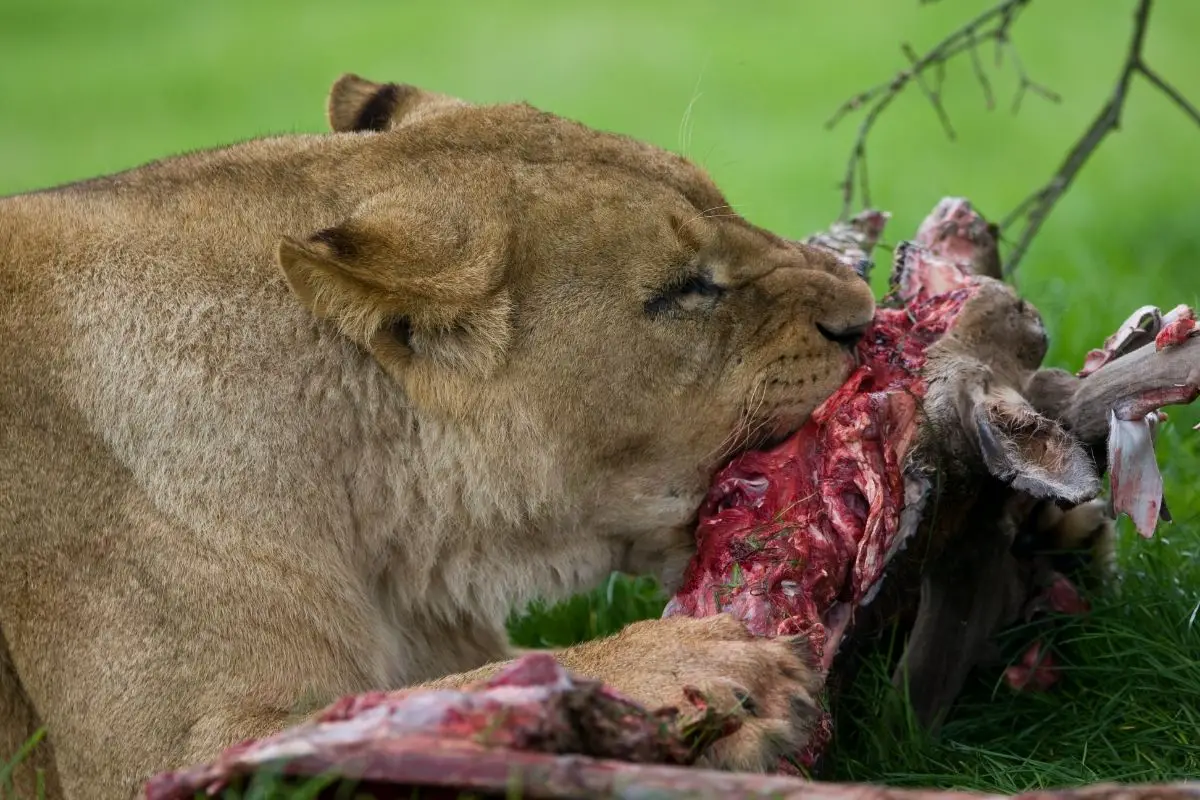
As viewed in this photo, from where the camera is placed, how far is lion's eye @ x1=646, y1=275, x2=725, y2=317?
10.6 ft

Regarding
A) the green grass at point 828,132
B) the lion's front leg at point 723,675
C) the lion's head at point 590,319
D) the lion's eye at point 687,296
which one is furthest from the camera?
the green grass at point 828,132

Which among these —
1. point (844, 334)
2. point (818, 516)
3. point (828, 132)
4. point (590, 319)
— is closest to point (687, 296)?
point (590, 319)

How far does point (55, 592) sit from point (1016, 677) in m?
2.00

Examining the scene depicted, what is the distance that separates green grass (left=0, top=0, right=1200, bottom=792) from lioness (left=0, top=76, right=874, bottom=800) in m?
0.63

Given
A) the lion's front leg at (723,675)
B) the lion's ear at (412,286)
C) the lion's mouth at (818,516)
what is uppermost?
the lion's ear at (412,286)

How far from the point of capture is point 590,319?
3.20 meters

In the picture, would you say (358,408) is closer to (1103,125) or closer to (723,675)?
(723,675)

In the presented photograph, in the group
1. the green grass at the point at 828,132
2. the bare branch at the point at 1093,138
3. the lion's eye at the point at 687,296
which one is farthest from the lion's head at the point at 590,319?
the bare branch at the point at 1093,138

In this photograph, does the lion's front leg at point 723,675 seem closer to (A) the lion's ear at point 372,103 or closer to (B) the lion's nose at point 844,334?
(B) the lion's nose at point 844,334

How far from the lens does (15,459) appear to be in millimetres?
3074

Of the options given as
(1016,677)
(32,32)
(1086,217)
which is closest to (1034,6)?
(1086,217)

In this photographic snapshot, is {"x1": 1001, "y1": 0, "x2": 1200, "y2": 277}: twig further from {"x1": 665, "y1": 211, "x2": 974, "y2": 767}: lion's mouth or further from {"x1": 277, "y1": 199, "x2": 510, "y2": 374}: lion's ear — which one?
{"x1": 277, "y1": 199, "x2": 510, "y2": 374}: lion's ear

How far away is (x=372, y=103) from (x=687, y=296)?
1077mm

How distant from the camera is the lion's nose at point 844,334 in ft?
10.9
